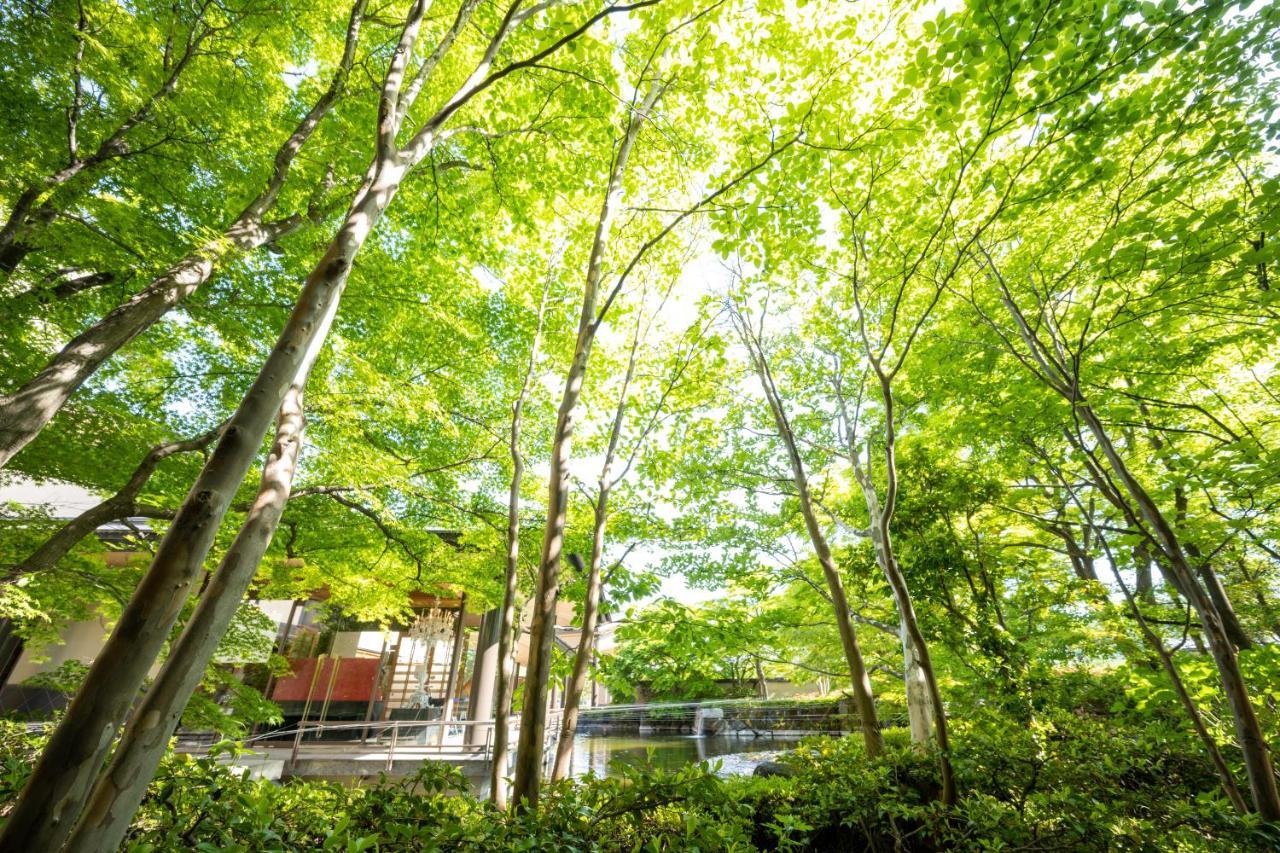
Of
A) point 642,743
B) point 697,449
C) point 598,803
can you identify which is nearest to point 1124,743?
point 598,803

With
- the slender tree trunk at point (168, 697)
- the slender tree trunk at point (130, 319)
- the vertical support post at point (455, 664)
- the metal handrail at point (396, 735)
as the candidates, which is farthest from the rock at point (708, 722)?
the slender tree trunk at point (168, 697)

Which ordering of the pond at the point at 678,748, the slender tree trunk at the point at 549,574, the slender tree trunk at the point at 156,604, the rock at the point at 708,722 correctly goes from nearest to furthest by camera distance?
1. the slender tree trunk at the point at 156,604
2. the slender tree trunk at the point at 549,574
3. the pond at the point at 678,748
4. the rock at the point at 708,722

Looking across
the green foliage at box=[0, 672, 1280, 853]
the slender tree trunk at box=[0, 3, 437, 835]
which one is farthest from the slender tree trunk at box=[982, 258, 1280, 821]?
the slender tree trunk at box=[0, 3, 437, 835]

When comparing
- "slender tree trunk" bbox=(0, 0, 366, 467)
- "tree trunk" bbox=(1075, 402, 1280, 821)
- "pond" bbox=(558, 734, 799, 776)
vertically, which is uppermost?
"slender tree trunk" bbox=(0, 0, 366, 467)

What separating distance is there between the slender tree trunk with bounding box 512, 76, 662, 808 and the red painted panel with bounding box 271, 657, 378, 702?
37.5ft

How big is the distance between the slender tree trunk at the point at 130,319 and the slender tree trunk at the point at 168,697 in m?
3.60

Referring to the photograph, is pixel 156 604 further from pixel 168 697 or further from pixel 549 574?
pixel 549 574

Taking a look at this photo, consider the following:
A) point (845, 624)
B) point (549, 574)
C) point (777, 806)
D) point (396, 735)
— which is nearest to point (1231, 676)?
point (845, 624)

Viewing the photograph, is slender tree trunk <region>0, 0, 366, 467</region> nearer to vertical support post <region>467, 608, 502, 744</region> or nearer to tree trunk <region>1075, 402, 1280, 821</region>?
vertical support post <region>467, 608, 502, 744</region>

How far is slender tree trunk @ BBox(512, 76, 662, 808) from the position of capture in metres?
3.10

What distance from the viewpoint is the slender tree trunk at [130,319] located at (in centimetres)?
397

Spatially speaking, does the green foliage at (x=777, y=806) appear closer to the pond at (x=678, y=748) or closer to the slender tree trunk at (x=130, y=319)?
the slender tree trunk at (x=130, y=319)

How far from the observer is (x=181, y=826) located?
6.72 feet

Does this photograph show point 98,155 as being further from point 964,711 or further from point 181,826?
point 964,711
